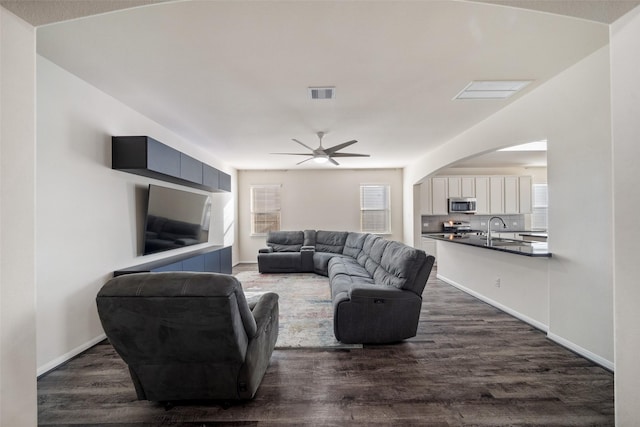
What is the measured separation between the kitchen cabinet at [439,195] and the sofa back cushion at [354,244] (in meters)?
2.60

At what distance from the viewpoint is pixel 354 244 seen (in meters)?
5.87

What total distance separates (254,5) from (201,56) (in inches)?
31.4

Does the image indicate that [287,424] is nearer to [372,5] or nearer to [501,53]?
[372,5]

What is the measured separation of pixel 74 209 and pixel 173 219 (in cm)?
140

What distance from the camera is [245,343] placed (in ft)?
5.57

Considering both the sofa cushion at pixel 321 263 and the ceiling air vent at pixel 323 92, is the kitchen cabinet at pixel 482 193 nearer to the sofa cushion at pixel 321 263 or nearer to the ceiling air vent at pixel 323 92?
the sofa cushion at pixel 321 263

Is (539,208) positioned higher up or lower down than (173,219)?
higher up

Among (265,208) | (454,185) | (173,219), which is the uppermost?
(454,185)

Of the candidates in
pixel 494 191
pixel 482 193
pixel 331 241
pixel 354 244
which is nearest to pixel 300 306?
pixel 354 244

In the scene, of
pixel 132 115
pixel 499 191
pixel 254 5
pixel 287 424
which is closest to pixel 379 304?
pixel 287 424

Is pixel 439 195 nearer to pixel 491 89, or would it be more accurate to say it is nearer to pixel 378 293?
pixel 491 89

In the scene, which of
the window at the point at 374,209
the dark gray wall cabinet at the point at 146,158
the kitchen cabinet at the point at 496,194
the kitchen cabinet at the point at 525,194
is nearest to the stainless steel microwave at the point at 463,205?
the kitchen cabinet at the point at 496,194

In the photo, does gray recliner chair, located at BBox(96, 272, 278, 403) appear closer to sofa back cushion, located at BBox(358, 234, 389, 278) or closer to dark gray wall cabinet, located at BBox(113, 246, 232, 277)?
dark gray wall cabinet, located at BBox(113, 246, 232, 277)

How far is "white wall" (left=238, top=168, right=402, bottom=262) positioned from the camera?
24.6 ft
